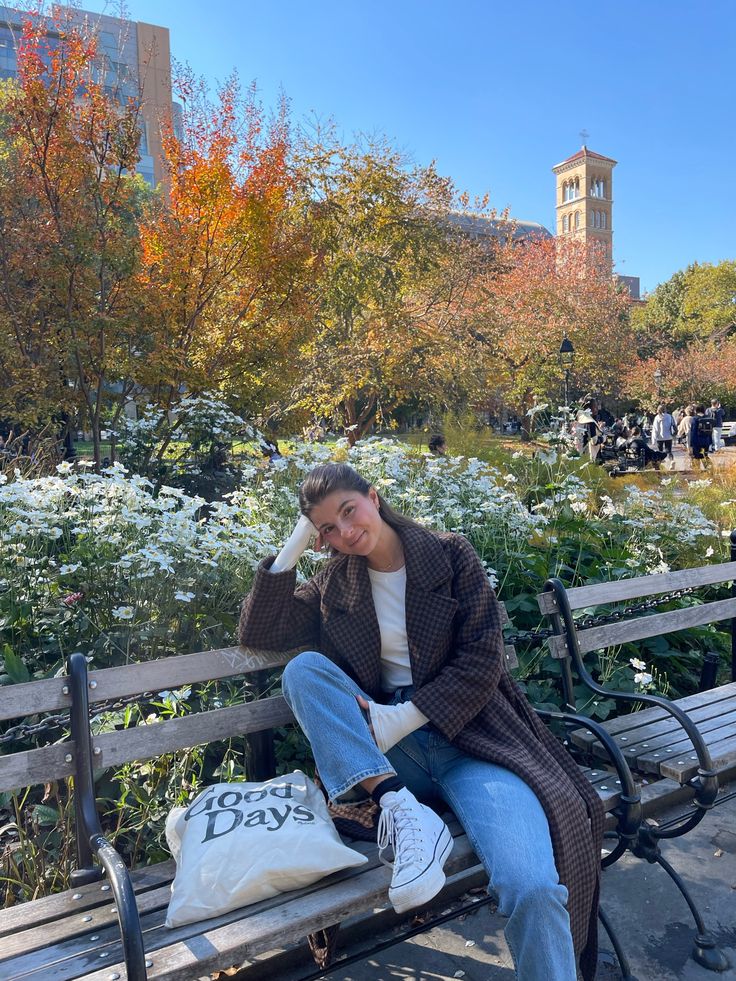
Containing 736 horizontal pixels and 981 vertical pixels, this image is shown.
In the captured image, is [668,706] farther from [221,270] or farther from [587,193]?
[587,193]

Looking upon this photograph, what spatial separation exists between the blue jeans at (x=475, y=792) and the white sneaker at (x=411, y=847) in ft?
0.35

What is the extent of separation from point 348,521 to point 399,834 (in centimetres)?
89

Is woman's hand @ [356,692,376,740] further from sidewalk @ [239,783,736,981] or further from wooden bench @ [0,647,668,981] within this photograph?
sidewalk @ [239,783,736,981]

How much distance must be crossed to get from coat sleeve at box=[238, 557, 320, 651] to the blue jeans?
0.23 metres

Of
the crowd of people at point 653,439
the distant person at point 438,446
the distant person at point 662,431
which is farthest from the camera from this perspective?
the distant person at point 662,431

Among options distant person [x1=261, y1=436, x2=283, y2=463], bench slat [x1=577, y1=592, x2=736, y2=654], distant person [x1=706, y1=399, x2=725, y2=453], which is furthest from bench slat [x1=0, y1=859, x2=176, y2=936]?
distant person [x1=706, y1=399, x2=725, y2=453]

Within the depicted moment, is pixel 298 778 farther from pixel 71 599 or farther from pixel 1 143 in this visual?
pixel 1 143

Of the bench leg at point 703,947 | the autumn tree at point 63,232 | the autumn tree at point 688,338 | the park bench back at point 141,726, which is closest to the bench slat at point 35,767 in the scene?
the park bench back at point 141,726

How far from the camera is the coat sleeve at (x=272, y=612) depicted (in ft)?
8.11

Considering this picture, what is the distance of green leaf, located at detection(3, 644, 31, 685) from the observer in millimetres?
2881

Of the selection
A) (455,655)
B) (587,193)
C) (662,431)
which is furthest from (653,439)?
(587,193)

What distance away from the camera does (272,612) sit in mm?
2494

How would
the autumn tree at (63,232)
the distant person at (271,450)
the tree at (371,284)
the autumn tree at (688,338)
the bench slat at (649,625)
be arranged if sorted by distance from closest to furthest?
1. the bench slat at (649,625)
2. the autumn tree at (63,232)
3. the distant person at (271,450)
4. the tree at (371,284)
5. the autumn tree at (688,338)

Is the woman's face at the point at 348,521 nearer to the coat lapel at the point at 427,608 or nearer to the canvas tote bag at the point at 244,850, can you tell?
the coat lapel at the point at 427,608
